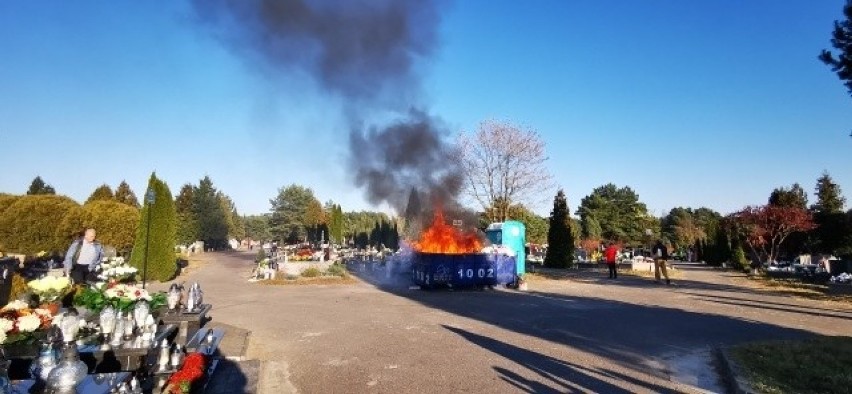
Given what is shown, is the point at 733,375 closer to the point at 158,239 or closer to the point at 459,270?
the point at 459,270

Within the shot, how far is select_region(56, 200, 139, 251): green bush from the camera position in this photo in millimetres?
27703

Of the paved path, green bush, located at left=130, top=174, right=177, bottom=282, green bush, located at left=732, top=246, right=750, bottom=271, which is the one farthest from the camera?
green bush, located at left=732, top=246, right=750, bottom=271

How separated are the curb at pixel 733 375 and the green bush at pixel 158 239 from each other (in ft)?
66.5

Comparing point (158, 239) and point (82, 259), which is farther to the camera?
point (158, 239)

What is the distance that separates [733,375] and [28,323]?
751 cm

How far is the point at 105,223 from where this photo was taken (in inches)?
1097

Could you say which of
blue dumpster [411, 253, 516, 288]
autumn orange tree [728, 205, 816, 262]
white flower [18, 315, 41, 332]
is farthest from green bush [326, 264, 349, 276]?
autumn orange tree [728, 205, 816, 262]

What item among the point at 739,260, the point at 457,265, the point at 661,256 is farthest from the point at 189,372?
the point at 739,260

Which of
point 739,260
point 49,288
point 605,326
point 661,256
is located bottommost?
point 605,326

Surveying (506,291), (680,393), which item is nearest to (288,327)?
(680,393)

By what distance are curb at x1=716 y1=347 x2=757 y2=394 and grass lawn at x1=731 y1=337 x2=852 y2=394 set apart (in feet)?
0.24

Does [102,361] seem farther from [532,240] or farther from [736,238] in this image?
[532,240]

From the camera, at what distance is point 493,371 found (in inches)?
265

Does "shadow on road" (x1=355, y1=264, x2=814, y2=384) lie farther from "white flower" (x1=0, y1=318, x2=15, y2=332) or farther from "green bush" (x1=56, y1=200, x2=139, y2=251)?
"green bush" (x1=56, y1=200, x2=139, y2=251)
